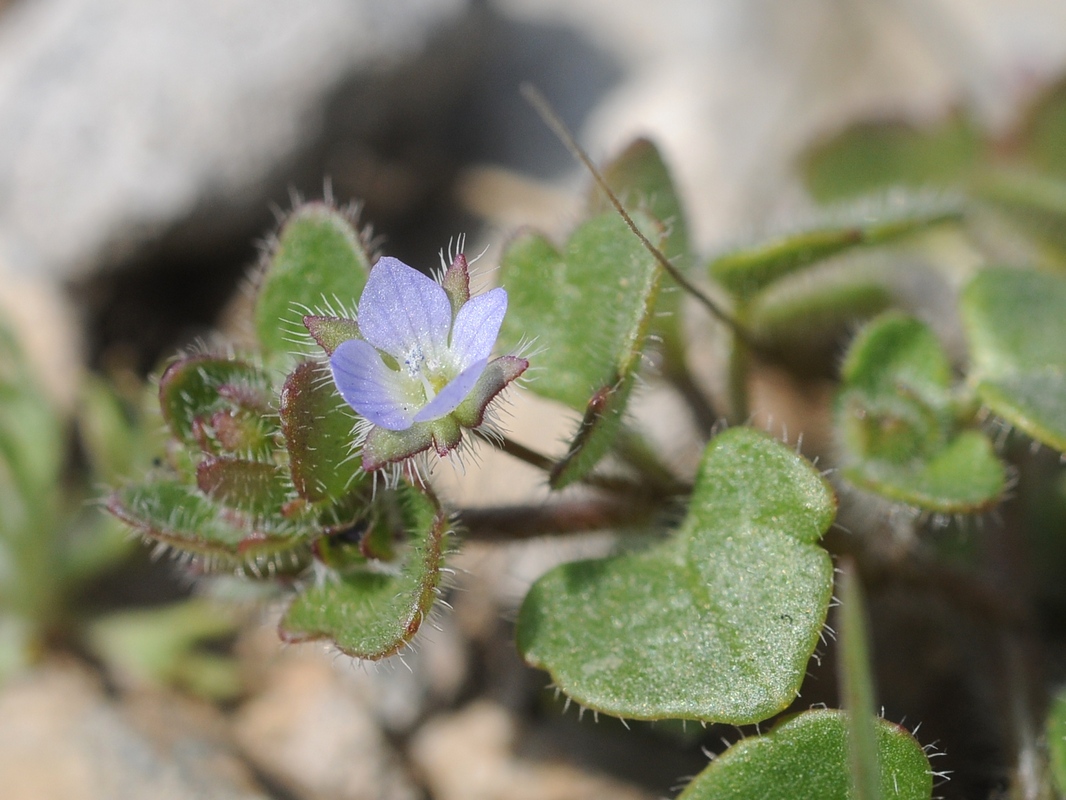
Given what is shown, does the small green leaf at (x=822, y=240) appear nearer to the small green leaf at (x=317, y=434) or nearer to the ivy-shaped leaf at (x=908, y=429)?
the ivy-shaped leaf at (x=908, y=429)

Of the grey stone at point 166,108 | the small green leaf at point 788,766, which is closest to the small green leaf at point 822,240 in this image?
the small green leaf at point 788,766

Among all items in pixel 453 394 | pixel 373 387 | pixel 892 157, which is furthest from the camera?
pixel 892 157

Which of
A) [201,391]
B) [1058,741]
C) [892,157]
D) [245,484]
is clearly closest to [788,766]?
[1058,741]

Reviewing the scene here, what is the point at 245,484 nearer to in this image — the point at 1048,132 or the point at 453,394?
the point at 453,394

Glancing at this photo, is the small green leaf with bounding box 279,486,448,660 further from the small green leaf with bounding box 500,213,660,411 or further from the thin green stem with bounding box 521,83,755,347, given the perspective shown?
the thin green stem with bounding box 521,83,755,347

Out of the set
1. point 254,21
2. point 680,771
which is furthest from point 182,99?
point 680,771

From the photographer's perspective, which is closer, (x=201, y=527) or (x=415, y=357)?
(x=415, y=357)

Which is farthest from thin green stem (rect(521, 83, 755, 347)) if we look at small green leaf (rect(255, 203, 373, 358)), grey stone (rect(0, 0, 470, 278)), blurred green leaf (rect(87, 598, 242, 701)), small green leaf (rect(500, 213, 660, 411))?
blurred green leaf (rect(87, 598, 242, 701))
